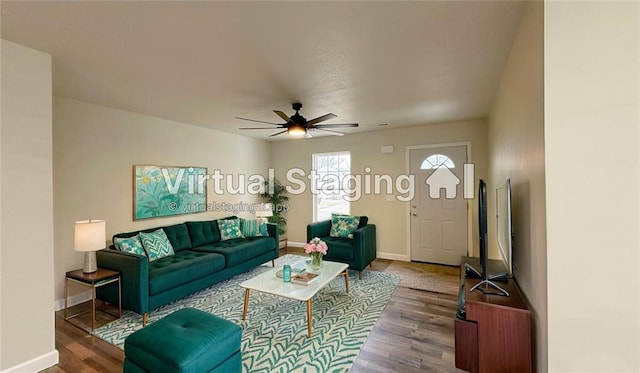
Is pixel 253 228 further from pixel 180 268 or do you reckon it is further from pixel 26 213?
pixel 26 213

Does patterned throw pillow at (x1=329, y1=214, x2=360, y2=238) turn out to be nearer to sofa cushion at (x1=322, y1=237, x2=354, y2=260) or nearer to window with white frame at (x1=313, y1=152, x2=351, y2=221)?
sofa cushion at (x1=322, y1=237, x2=354, y2=260)

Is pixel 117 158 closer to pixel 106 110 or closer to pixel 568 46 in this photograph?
pixel 106 110

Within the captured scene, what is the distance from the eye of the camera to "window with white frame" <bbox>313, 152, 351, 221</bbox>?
222 inches

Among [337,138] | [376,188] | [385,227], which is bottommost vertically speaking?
[385,227]

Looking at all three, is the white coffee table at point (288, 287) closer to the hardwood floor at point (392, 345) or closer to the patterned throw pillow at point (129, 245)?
the hardwood floor at point (392, 345)

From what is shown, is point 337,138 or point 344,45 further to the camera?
point 337,138

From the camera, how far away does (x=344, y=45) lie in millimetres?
2037

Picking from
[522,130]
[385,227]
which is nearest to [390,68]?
[522,130]

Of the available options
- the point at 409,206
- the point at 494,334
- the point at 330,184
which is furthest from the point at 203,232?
the point at 494,334

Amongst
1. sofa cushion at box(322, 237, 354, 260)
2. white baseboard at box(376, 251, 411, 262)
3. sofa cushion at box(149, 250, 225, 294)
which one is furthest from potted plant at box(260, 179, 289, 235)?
sofa cushion at box(149, 250, 225, 294)

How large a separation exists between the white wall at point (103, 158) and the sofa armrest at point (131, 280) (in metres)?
0.79

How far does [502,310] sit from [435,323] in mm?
1263

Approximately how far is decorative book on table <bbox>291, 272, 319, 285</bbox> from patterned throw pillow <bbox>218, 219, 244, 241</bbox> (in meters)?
1.92

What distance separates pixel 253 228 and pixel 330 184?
1933 mm
